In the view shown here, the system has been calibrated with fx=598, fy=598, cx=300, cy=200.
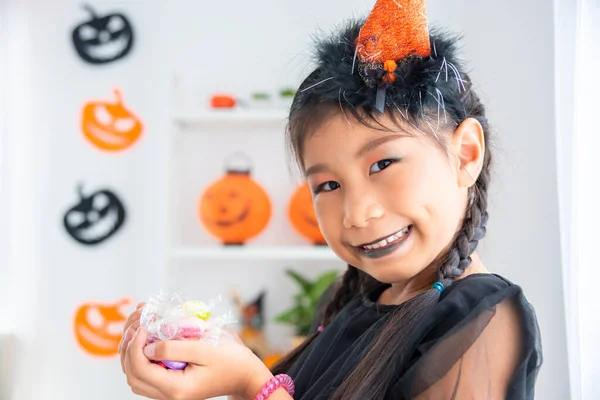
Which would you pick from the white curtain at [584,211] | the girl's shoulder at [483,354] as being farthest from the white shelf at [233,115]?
the girl's shoulder at [483,354]

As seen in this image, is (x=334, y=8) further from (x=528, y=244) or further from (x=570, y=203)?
(x=570, y=203)

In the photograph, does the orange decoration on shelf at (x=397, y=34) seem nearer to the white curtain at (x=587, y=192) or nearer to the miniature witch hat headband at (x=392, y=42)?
the miniature witch hat headband at (x=392, y=42)

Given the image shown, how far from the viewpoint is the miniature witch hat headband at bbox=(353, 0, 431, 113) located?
28.5 inches

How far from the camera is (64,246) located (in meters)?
2.37

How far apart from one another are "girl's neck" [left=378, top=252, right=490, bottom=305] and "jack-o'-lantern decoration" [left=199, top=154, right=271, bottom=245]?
1.20 meters

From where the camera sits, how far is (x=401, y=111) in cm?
71

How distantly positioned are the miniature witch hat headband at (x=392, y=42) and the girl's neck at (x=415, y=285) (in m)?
0.25

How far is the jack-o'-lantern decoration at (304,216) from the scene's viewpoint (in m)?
2.07

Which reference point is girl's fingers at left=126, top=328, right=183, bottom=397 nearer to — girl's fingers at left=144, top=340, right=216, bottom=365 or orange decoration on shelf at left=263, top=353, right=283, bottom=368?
girl's fingers at left=144, top=340, right=216, bottom=365

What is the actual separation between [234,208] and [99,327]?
763mm

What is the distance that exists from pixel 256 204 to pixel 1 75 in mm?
1166

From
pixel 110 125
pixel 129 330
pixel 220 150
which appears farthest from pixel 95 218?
pixel 129 330

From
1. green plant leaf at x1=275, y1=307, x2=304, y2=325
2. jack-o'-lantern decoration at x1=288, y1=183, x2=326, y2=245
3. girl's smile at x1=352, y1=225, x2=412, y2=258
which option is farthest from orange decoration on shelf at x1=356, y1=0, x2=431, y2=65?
green plant leaf at x1=275, y1=307, x2=304, y2=325

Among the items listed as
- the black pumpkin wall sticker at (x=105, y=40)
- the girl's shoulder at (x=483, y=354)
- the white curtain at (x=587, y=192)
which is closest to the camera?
the girl's shoulder at (x=483, y=354)
